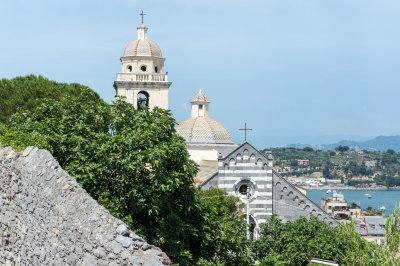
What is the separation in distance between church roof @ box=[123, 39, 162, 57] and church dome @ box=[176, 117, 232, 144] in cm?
587

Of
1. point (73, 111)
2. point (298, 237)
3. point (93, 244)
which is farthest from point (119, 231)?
point (298, 237)

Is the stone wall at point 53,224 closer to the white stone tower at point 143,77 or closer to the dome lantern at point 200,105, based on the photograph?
the white stone tower at point 143,77

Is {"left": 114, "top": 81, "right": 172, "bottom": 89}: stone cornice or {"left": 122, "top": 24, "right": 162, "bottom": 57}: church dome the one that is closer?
{"left": 114, "top": 81, "right": 172, "bottom": 89}: stone cornice

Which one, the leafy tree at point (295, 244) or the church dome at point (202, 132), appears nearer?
the leafy tree at point (295, 244)

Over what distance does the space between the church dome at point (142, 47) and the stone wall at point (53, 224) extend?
31646 millimetres

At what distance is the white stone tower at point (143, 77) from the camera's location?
45469mm

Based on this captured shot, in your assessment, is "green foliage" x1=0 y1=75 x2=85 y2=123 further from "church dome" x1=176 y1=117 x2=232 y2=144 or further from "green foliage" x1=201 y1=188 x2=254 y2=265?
"green foliage" x1=201 y1=188 x2=254 y2=265

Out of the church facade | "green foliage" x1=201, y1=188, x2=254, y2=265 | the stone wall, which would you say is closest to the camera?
the stone wall

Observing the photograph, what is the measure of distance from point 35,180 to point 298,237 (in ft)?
70.1

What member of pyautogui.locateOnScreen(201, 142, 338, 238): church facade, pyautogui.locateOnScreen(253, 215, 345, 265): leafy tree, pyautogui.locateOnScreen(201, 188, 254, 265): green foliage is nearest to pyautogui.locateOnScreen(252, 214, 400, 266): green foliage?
pyautogui.locateOnScreen(253, 215, 345, 265): leafy tree

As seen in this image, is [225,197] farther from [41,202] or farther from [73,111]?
[41,202]

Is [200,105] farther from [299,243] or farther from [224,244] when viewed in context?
[224,244]

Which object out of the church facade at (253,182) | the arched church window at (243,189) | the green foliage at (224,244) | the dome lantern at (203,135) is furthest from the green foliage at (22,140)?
the dome lantern at (203,135)

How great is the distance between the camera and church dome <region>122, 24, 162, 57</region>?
45812 mm
